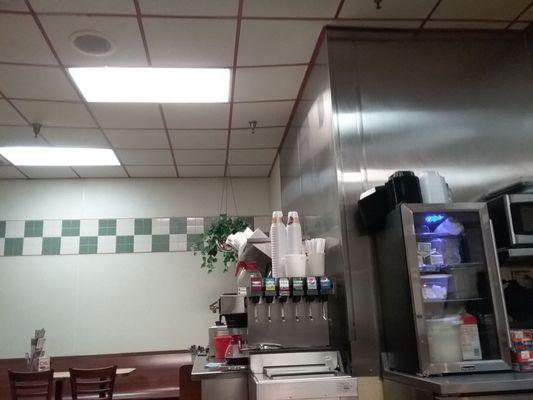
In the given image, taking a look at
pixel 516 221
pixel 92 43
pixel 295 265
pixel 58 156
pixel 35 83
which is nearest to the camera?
pixel 516 221

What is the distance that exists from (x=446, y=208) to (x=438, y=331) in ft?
2.10

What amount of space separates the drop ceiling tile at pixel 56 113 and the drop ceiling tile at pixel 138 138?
303mm

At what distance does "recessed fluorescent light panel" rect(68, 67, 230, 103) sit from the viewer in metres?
3.40

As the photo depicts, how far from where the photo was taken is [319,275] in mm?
2691

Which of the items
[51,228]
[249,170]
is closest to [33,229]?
[51,228]

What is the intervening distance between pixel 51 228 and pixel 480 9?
540cm

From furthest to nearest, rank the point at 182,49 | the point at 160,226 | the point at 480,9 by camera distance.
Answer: the point at 160,226 < the point at 182,49 < the point at 480,9

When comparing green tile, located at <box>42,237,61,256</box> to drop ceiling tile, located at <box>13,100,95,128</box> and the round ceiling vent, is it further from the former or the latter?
the round ceiling vent

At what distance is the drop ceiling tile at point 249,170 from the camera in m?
5.71

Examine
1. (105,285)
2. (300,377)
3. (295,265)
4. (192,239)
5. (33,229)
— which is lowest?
(300,377)

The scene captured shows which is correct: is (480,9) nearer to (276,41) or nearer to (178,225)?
(276,41)

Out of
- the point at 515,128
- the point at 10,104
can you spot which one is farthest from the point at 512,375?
the point at 10,104

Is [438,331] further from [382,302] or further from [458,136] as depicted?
[458,136]

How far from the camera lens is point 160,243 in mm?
5852
